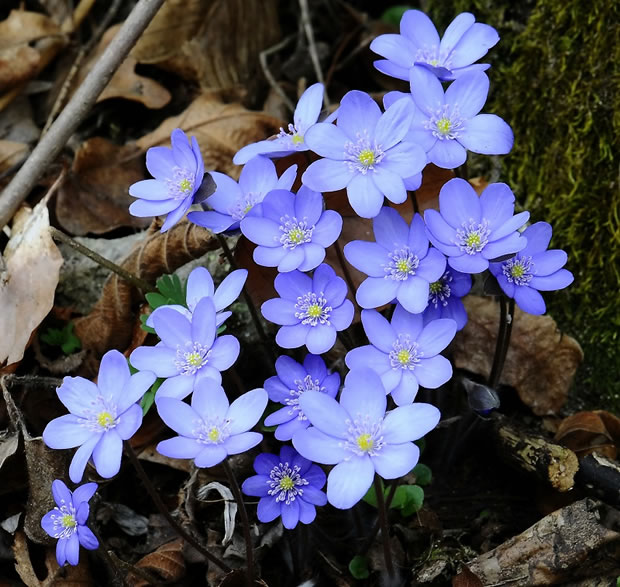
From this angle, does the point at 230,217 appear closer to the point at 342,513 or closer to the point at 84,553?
the point at 342,513

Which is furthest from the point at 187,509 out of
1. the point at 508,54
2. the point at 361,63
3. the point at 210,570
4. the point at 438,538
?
Answer: the point at 361,63

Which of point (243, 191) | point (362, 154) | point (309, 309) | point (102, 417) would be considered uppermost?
point (362, 154)

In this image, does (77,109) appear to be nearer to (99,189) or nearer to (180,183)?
(99,189)

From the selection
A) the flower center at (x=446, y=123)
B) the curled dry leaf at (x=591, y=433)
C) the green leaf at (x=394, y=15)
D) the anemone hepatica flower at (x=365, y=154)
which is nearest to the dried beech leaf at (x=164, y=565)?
the anemone hepatica flower at (x=365, y=154)

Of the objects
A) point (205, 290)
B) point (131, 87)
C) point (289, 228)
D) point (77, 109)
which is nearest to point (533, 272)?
point (289, 228)

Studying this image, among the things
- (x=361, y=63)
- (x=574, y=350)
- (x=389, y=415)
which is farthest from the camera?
(x=361, y=63)

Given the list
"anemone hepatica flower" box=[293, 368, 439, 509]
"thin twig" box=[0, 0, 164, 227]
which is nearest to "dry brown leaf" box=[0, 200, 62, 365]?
"thin twig" box=[0, 0, 164, 227]

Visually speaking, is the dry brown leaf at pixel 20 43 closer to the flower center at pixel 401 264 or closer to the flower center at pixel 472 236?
the flower center at pixel 401 264
